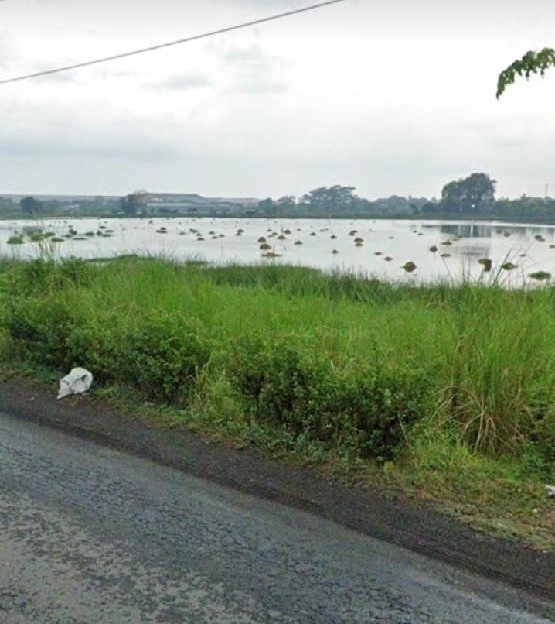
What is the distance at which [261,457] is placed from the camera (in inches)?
147

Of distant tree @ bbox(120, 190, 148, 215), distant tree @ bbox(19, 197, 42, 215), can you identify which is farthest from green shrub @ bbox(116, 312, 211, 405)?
distant tree @ bbox(120, 190, 148, 215)

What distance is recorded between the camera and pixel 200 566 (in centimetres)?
263

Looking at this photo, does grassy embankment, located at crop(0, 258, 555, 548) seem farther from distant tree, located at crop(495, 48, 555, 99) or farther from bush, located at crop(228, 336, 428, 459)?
distant tree, located at crop(495, 48, 555, 99)

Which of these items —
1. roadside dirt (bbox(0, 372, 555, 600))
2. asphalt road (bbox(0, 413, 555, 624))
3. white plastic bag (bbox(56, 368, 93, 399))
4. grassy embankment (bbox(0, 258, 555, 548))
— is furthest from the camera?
white plastic bag (bbox(56, 368, 93, 399))

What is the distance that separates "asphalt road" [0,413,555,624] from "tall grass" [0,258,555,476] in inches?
32.9

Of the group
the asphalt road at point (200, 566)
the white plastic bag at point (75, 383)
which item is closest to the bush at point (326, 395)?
the asphalt road at point (200, 566)

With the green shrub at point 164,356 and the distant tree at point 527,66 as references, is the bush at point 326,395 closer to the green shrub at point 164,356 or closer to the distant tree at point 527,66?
the green shrub at point 164,356

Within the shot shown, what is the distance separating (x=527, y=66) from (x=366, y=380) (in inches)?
122

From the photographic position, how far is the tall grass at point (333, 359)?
3.65 m

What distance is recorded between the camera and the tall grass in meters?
3.65

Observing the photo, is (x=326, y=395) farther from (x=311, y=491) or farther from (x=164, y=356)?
(x=164, y=356)

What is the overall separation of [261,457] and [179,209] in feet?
288

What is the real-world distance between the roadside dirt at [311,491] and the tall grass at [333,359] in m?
0.39

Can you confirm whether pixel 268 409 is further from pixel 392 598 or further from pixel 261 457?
pixel 392 598
